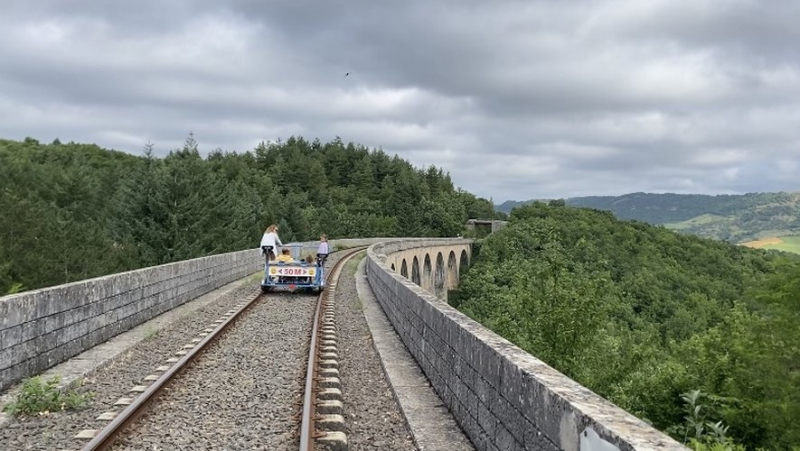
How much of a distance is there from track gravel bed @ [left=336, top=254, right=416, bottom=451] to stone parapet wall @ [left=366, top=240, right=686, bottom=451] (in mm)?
582

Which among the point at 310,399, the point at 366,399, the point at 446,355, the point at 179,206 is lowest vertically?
the point at 366,399

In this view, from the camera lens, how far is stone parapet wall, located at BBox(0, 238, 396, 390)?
728 cm

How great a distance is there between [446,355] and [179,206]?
153 feet

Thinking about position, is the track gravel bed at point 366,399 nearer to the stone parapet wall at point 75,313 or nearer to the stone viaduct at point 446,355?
the stone viaduct at point 446,355

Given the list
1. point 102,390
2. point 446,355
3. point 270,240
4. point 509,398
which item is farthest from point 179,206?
point 509,398

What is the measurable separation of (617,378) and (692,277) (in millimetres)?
68262

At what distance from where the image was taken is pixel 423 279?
65438mm

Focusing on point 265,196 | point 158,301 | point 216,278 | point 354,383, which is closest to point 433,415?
point 354,383

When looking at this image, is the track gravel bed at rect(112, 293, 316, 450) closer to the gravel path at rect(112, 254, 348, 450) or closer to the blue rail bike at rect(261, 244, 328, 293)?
the gravel path at rect(112, 254, 348, 450)

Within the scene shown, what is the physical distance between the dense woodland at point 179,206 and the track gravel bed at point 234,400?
26.3ft

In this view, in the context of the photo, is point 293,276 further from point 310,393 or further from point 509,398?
point 509,398

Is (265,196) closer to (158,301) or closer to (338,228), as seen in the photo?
(338,228)

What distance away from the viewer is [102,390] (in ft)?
24.5

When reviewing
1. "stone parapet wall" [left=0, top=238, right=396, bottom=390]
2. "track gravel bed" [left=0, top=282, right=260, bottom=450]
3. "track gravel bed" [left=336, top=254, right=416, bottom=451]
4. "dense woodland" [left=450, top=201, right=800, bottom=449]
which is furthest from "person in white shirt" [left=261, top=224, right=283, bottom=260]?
"dense woodland" [left=450, top=201, right=800, bottom=449]
